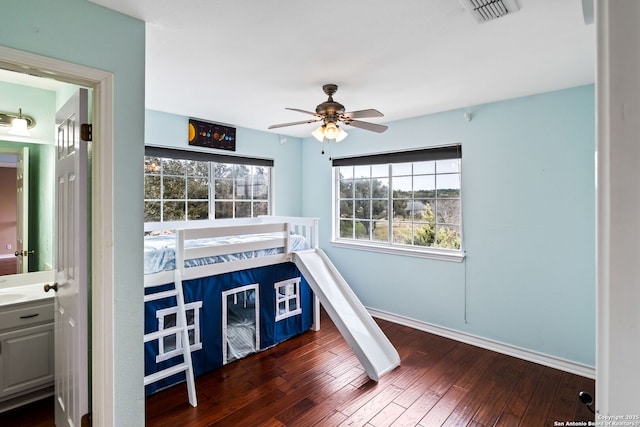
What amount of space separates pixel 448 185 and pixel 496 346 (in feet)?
5.74

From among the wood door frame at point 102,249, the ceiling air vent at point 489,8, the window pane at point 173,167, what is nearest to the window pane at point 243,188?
the window pane at point 173,167

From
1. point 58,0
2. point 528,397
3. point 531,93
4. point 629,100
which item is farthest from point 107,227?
point 531,93

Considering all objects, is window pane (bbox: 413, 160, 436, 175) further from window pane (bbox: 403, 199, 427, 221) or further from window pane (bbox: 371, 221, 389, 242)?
window pane (bbox: 371, 221, 389, 242)

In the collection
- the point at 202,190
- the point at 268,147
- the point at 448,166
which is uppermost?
the point at 268,147

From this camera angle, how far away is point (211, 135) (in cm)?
396

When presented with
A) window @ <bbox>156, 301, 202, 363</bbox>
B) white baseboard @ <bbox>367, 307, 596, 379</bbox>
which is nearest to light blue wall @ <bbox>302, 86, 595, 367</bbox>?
white baseboard @ <bbox>367, 307, 596, 379</bbox>

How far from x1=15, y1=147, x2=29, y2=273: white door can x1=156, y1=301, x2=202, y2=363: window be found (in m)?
1.23

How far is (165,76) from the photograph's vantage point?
101 inches

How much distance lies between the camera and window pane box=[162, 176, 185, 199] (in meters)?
3.70

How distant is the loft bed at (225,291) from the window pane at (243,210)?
2.71 ft

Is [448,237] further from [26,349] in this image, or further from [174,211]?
[26,349]

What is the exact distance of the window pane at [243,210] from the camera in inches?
174

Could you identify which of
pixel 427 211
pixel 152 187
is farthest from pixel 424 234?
pixel 152 187

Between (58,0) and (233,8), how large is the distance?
82cm
